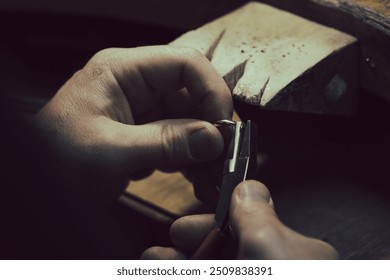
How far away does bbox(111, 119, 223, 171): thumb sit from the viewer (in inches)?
31.0

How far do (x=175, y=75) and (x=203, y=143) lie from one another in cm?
13

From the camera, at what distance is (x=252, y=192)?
65cm

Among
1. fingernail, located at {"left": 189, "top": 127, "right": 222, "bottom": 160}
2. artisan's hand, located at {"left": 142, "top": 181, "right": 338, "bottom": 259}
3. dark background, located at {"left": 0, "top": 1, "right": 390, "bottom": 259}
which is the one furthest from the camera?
fingernail, located at {"left": 189, "top": 127, "right": 222, "bottom": 160}

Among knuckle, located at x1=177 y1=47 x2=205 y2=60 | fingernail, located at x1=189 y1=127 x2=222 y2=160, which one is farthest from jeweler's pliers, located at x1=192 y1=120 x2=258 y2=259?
Answer: knuckle, located at x1=177 y1=47 x2=205 y2=60

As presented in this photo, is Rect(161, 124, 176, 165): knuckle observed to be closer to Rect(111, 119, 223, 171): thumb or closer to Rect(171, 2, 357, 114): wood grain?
Rect(111, 119, 223, 171): thumb

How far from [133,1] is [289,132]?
1.52ft

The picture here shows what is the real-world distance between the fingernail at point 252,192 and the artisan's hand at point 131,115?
14cm

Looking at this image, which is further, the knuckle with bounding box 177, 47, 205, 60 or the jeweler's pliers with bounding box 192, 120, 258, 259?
the knuckle with bounding box 177, 47, 205, 60

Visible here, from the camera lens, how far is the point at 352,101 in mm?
880

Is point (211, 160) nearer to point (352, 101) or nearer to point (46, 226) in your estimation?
point (352, 101)

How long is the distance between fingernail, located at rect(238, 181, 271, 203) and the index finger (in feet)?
0.65

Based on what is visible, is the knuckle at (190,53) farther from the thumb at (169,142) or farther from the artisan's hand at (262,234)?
the artisan's hand at (262,234)
